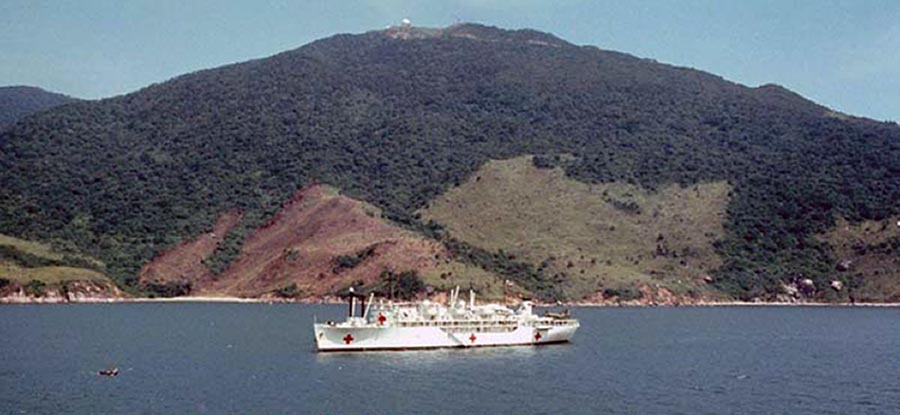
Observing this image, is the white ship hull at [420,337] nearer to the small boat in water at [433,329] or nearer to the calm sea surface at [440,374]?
the small boat in water at [433,329]

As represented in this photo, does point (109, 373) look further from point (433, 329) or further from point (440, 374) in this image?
point (433, 329)

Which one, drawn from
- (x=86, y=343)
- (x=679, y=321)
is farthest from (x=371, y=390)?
(x=679, y=321)

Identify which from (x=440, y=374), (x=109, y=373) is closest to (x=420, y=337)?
(x=440, y=374)

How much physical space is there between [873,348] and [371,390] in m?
80.7

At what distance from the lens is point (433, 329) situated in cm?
13188

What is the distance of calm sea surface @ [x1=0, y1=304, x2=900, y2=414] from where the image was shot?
88000 mm

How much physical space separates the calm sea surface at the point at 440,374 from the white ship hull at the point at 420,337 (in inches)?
93.1

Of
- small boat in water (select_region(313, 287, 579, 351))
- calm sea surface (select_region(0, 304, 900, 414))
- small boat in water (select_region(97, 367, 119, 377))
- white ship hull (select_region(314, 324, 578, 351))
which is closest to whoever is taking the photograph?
calm sea surface (select_region(0, 304, 900, 414))

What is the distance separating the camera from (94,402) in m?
86.6

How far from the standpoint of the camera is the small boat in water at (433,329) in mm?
127688

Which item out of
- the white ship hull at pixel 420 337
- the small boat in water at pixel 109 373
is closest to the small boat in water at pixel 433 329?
the white ship hull at pixel 420 337

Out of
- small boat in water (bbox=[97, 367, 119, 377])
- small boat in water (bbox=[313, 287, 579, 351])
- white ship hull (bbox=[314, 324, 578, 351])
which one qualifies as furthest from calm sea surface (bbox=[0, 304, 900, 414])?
small boat in water (bbox=[313, 287, 579, 351])

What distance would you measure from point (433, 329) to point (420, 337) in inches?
76.0

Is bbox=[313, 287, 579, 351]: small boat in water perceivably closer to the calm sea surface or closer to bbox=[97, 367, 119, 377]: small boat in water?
the calm sea surface
